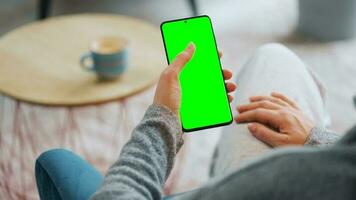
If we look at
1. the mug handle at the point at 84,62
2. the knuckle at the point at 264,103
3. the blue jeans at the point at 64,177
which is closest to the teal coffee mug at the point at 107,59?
the mug handle at the point at 84,62

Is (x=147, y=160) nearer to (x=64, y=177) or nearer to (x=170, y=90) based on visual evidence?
(x=170, y=90)

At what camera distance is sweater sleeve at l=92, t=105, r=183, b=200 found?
2.25ft

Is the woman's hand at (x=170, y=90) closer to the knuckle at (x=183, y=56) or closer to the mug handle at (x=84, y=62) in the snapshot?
the knuckle at (x=183, y=56)

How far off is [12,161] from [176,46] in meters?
0.92

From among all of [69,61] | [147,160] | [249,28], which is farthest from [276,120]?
[249,28]

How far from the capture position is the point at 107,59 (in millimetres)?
1318

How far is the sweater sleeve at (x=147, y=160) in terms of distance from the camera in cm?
69

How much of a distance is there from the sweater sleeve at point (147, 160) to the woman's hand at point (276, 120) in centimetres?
17

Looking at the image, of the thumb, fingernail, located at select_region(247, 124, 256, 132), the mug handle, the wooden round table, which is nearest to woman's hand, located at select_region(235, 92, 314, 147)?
fingernail, located at select_region(247, 124, 256, 132)

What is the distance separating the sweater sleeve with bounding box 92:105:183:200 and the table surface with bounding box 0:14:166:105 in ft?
1.72

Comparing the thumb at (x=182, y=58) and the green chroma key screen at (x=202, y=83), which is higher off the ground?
the thumb at (x=182, y=58)

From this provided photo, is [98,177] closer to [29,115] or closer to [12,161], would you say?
[12,161]

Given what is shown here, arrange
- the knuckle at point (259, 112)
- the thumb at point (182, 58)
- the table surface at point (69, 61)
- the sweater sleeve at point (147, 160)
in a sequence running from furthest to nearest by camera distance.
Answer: the table surface at point (69, 61)
the knuckle at point (259, 112)
the thumb at point (182, 58)
the sweater sleeve at point (147, 160)

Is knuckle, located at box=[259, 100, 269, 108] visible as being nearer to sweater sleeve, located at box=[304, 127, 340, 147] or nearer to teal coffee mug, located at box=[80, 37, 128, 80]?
sweater sleeve, located at box=[304, 127, 340, 147]
